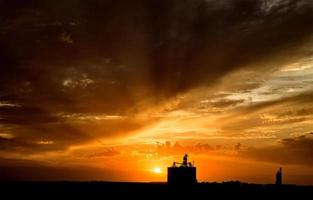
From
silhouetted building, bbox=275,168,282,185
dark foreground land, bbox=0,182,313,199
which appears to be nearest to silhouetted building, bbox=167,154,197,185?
dark foreground land, bbox=0,182,313,199

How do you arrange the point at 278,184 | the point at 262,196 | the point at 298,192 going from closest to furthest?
the point at 262,196, the point at 298,192, the point at 278,184

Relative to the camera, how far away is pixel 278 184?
89.7m

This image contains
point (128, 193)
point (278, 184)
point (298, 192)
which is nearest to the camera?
point (128, 193)

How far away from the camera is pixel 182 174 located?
246 ft

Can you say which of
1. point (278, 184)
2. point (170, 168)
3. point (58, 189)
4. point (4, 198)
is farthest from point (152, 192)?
point (278, 184)

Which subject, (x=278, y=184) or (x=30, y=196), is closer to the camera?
(x=30, y=196)

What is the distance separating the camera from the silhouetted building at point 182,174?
75.1 meters

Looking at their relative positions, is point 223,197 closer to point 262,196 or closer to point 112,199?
point 262,196

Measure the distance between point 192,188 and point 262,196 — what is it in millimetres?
10365

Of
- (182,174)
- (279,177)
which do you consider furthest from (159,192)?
(279,177)

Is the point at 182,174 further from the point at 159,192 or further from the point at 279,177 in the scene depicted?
the point at 279,177

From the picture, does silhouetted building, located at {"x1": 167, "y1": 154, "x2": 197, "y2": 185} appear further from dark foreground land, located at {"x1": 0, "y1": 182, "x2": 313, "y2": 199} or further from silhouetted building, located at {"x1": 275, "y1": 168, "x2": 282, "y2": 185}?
silhouetted building, located at {"x1": 275, "y1": 168, "x2": 282, "y2": 185}

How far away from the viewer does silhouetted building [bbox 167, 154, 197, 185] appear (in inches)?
2955

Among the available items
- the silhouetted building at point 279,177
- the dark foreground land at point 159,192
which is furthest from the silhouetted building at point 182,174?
the silhouetted building at point 279,177
